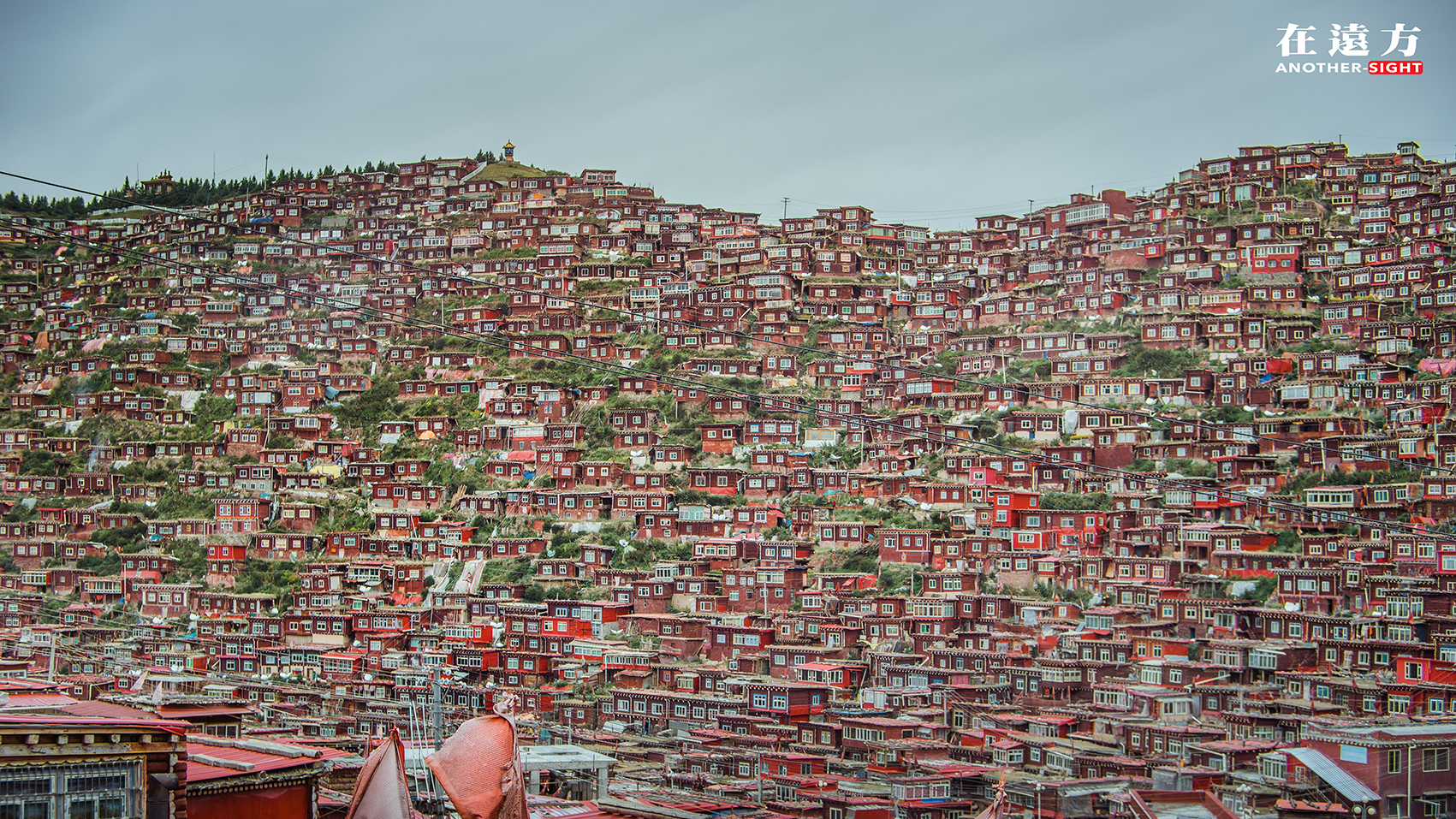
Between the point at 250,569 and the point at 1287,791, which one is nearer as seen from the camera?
the point at 1287,791

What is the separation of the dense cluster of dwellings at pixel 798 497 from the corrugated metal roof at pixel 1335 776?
58mm

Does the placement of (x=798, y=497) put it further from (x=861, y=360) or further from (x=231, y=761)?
(x=231, y=761)

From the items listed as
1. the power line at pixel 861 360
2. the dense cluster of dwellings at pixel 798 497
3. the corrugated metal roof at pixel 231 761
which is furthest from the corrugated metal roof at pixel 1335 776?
the corrugated metal roof at pixel 231 761

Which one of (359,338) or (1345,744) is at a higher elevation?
(359,338)

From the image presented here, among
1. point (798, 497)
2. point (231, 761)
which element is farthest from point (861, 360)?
point (231, 761)

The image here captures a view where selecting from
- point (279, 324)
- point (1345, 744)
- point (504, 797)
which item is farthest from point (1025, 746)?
point (279, 324)

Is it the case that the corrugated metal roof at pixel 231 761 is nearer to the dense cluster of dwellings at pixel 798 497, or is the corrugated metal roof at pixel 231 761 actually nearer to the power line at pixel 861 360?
the dense cluster of dwellings at pixel 798 497

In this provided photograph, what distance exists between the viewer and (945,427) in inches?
1336

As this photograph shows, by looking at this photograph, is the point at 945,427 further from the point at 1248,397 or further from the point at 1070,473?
the point at 1248,397

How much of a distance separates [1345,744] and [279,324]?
1489 inches

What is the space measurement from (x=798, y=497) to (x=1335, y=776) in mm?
17742

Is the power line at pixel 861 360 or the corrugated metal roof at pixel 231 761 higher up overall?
the power line at pixel 861 360

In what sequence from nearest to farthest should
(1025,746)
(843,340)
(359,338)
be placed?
(1025,746) → (843,340) → (359,338)

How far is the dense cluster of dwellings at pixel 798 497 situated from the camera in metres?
20.2
